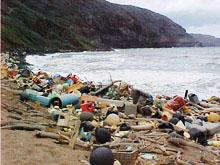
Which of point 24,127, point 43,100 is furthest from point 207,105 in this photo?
point 24,127

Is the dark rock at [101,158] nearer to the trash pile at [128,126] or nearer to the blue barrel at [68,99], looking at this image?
the trash pile at [128,126]

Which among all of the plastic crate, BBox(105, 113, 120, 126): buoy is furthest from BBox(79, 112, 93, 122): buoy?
the plastic crate

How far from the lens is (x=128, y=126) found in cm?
1057

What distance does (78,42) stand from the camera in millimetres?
99125

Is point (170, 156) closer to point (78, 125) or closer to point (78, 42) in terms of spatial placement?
point (78, 125)

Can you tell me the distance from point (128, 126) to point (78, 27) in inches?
4047

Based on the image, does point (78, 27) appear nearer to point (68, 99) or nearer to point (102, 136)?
point (68, 99)

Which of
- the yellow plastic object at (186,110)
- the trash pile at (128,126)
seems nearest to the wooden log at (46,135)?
the trash pile at (128,126)

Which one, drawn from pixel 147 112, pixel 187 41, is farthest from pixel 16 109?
pixel 187 41

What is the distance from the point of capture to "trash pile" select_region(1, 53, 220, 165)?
8.40 meters

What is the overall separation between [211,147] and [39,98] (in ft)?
17.3

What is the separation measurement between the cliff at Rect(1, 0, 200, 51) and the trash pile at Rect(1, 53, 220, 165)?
147 ft

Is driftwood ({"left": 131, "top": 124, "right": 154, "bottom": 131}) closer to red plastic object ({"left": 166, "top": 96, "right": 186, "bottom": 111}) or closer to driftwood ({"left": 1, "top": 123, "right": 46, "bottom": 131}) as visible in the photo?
driftwood ({"left": 1, "top": 123, "right": 46, "bottom": 131})

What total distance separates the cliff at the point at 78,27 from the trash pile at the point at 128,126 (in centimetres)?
4495
